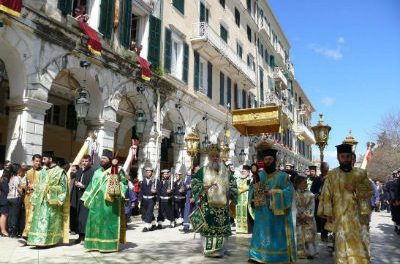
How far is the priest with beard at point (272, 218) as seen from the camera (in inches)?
234

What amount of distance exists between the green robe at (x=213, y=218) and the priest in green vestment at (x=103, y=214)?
146 cm

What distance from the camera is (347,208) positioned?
5625 millimetres

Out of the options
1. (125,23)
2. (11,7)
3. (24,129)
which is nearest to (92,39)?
(125,23)

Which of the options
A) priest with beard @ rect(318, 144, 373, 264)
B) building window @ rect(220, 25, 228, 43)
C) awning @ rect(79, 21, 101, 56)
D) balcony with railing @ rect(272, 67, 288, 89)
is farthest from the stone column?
balcony with railing @ rect(272, 67, 288, 89)

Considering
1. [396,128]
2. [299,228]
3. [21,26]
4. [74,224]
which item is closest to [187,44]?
[21,26]

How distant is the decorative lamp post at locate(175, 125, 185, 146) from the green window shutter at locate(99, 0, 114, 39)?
5851 millimetres

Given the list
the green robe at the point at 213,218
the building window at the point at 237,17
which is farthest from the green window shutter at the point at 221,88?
the green robe at the point at 213,218

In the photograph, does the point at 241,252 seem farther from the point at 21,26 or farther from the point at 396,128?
the point at 396,128

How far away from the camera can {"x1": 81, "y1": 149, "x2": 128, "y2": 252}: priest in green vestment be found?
23.4 ft

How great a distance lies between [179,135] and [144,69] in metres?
4.17

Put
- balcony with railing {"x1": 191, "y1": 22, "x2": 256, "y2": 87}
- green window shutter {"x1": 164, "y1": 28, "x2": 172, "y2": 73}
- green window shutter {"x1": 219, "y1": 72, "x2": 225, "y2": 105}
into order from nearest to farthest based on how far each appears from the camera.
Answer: green window shutter {"x1": 164, "y1": 28, "x2": 172, "y2": 73} → balcony with railing {"x1": 191, "y1": 22, "x2": 256, "y2": 87} → green window shutter {"x1": 219, "y1": 72, "x2": 225, "y2": 105}

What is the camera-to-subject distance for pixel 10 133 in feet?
36.0

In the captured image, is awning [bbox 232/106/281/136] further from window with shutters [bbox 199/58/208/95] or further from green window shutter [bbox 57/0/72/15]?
green window shutter [bbox 57/0/72/15]

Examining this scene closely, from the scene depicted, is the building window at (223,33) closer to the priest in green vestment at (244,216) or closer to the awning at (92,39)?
the awning at (92,39)
